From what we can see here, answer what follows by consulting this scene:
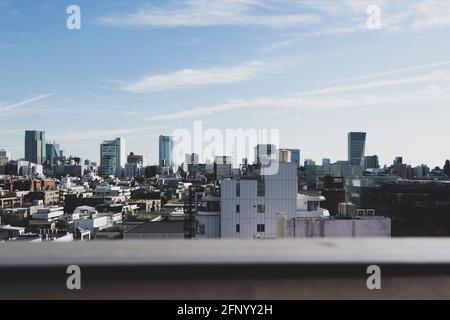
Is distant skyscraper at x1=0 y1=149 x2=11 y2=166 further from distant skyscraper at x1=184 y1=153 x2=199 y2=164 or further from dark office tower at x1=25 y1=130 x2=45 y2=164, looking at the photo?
distant skyscraper at x1=184 y1=153 x2=199 y2=164

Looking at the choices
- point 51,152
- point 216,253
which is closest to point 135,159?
point 51,152

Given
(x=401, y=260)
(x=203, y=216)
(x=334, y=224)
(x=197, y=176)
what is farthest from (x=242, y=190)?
(x=197, y=176)

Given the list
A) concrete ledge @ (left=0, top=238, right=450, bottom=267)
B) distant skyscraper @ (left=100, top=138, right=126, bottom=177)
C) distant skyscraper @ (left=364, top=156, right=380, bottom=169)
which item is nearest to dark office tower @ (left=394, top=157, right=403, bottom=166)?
distant skyscraper @ (left=364, top=156, right=380, bottom=169)

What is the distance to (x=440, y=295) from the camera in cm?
96

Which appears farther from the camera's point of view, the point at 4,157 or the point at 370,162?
the point at 4,157

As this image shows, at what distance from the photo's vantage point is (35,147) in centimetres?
4388

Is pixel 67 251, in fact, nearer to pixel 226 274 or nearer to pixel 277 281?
pixel 226 274

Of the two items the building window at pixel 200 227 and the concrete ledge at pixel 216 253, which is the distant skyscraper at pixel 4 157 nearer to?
the building window at pixel 200 227

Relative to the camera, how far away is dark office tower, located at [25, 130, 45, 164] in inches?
1687

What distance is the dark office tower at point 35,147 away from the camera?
4285 centimetres

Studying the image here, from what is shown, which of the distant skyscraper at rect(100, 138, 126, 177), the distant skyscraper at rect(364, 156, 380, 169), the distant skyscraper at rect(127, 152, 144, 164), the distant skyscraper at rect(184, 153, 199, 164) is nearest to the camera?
the distant skyscraper at rect(184, 153, 199, 164)

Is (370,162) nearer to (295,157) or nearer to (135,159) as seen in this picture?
(295,157)

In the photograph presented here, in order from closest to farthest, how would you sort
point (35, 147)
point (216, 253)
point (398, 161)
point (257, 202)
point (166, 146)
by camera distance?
point (216, 253)
point (257, 202)
point (166, 146)
point (398, 161)
point (35, 147)
